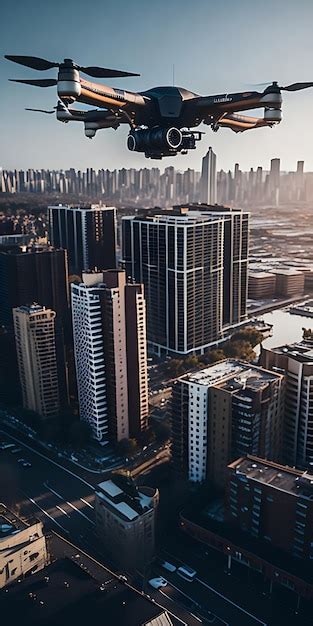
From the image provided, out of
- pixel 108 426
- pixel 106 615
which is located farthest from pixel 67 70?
pixel 108 426

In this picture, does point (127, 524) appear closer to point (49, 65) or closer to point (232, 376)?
point (232, 376)

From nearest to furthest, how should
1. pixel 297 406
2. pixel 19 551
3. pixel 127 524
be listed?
pixel 19 551
pixel 127 524
pixel 297 406

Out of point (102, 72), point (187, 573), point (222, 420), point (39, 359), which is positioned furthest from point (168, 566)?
point (102, 72)

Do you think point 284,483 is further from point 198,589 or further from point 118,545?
point 118,545

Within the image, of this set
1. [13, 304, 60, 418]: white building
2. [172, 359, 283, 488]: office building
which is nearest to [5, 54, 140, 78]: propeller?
[172, 359, 283, 488]: office building

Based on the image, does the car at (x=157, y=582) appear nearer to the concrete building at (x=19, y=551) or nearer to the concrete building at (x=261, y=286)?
the concrete building at (x=19, y=551)

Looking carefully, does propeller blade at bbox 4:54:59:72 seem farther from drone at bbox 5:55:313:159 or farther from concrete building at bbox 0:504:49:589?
concrete building at bbox 0:504:49:589
